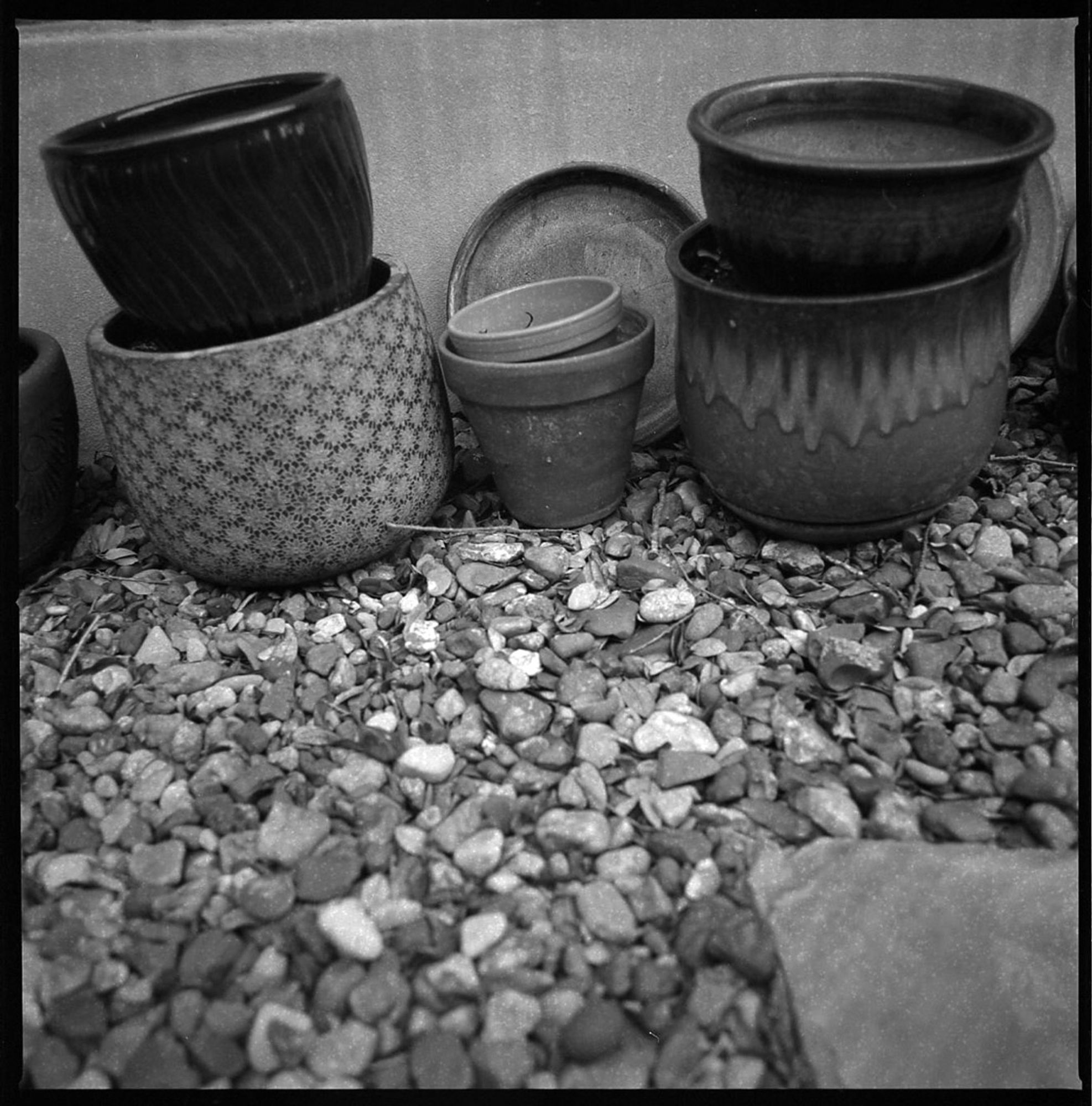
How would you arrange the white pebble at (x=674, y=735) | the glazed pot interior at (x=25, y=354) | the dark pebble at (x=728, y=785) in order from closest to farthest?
1. the dark pebble at (x=728, y=785)
2. the white pebble at (x=674, y=735)
3. the glazed pot interior at (x=25, y=354)

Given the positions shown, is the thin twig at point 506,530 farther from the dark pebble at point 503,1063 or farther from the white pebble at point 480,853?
the dark pebble at point 503,1063

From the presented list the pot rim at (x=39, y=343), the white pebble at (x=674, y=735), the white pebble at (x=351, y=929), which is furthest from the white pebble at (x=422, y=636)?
the pot rim at (x=39, y=343)

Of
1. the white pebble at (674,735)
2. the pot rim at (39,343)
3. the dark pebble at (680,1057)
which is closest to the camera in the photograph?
the dark pebble at (680,1057)

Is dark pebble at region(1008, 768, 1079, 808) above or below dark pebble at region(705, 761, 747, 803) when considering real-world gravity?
above

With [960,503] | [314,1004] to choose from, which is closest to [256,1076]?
[314,1004]

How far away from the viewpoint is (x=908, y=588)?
6.99 feet

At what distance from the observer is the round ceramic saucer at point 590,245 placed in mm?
2613

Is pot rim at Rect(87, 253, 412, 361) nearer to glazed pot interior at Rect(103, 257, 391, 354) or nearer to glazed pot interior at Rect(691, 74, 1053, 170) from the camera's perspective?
glazed pot interior at Rect(103, 257, 391, 354)

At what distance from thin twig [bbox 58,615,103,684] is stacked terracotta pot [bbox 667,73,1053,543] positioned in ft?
4.54

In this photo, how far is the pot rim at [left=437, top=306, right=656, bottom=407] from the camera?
84.4 inches

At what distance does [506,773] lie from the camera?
1.79m

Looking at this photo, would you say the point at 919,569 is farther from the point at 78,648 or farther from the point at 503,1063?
the point at 78,648

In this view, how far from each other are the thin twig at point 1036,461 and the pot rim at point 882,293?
22.4 inches

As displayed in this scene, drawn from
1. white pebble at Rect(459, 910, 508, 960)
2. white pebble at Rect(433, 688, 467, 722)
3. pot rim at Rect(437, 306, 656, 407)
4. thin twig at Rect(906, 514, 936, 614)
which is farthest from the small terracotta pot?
white pebble at Rect(459, 910, 508, 960)
